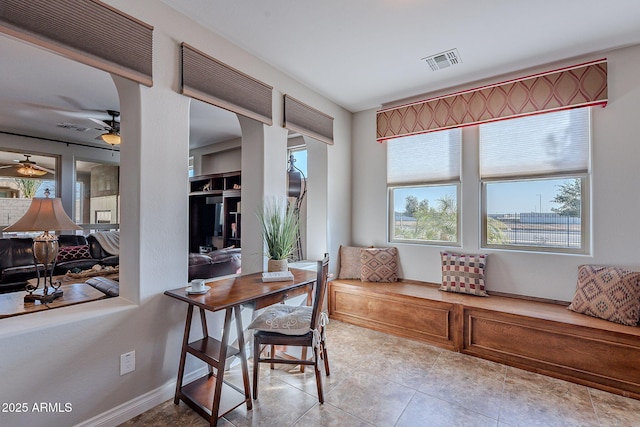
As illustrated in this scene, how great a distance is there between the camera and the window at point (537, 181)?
107 inches

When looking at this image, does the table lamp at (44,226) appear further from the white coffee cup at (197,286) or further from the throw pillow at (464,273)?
the throw pillow at (464,273)

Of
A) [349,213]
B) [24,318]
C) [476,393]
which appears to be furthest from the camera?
[349,213]

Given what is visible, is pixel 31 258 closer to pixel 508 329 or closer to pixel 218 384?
pixel 218 384

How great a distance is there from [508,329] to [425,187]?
68.5 inches

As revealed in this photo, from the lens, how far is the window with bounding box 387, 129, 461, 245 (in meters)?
3.38

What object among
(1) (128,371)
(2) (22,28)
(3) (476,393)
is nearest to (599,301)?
(3) (476,393)

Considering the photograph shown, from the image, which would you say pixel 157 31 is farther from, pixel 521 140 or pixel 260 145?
pixel 521 140

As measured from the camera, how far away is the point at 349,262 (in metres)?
3.78

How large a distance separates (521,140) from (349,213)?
212 centimetres

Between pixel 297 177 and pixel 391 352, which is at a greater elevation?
pixel 297 177

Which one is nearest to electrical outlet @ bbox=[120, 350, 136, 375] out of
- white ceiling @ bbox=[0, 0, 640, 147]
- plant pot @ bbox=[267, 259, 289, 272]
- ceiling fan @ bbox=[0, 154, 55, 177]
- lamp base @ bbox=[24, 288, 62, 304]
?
lamp base @ bbox=[24, 288, 62, 304]

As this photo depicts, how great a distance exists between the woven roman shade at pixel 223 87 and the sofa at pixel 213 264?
1.67m

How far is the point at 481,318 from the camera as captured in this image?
2645mm

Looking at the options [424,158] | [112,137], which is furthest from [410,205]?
[112,137]
